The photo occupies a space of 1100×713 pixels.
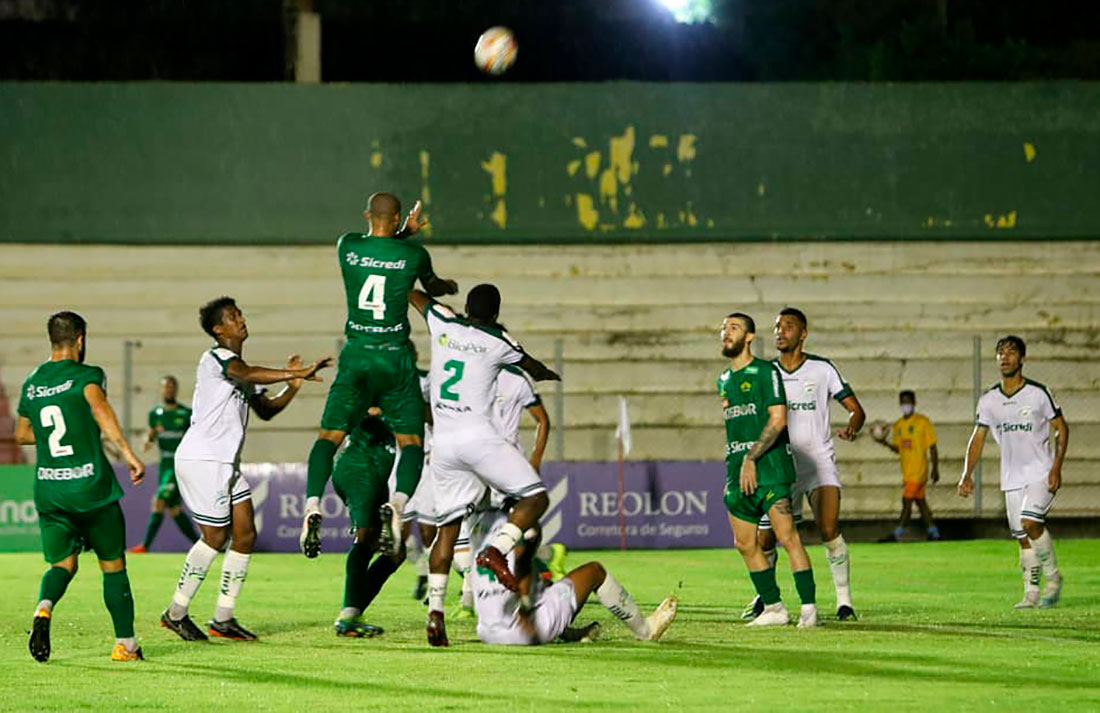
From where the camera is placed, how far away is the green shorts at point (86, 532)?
35.9 ft

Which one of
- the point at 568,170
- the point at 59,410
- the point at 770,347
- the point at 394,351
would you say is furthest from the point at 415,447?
the point at 568,170

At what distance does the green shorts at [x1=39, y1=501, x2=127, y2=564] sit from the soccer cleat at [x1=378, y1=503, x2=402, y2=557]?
1.69 metres

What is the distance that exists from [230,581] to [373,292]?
85.3 inches

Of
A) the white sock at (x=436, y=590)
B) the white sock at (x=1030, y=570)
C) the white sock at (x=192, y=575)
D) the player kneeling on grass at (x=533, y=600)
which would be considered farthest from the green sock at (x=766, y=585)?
the white sock at (x=192, y=575)

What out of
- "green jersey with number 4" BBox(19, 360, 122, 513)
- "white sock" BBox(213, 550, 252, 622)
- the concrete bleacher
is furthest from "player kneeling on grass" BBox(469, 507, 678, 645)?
the concrete bleacher

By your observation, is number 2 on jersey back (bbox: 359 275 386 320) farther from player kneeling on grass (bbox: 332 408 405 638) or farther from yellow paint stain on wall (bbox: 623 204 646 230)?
yellow paint stain on wall (bbox: 623 204 646 230)

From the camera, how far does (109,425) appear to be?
10719mm

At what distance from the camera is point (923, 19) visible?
40.1m

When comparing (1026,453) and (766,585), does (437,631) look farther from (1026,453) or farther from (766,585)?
(1026,453)

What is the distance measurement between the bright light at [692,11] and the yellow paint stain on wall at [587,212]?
1016 centimetres

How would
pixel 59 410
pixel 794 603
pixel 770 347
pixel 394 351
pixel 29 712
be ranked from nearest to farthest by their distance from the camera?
pixel 29 712 → pixel 59 410 → pixel 394 351 → pixel 794 603 → pixel 770 347

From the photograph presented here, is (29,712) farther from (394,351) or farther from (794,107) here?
(794,107)

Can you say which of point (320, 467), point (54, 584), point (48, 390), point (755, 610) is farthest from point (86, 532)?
point (755, 610)

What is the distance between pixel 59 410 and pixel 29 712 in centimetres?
247
